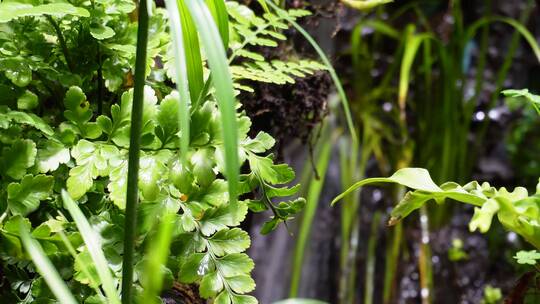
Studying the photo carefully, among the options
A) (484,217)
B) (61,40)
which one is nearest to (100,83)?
(61,40)

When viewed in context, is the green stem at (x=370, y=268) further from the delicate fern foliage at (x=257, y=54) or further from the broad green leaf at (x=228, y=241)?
the broad green leaf at (x=228, y=241)

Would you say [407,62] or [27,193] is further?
[407,62]

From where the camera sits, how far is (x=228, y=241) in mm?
765

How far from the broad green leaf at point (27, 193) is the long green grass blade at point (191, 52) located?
0.22 meters

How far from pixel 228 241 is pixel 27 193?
0.26m

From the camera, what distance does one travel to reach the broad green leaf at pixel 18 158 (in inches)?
29.2

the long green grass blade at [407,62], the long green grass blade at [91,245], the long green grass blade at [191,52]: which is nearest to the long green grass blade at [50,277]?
the long green grass blade at [91,245]

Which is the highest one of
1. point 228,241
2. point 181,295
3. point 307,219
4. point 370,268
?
point 228,241

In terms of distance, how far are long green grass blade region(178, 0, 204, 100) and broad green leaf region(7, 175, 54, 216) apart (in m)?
0.22

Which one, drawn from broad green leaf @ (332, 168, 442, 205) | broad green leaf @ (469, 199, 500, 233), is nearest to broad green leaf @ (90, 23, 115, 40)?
broad green leaf @ (332, 168, 442, 205)

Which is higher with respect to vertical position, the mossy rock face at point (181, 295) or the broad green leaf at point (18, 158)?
Answer: the broad green leaf at point (18, 158)

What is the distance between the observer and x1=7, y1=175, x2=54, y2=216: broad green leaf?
73 centimetres

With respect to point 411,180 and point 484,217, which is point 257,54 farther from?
point 484,217

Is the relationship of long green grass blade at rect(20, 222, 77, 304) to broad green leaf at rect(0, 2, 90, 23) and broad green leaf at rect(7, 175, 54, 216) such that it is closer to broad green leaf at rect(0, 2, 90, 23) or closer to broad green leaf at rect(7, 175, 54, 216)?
broad green leaf at rect(7, 175, 54, 216)
